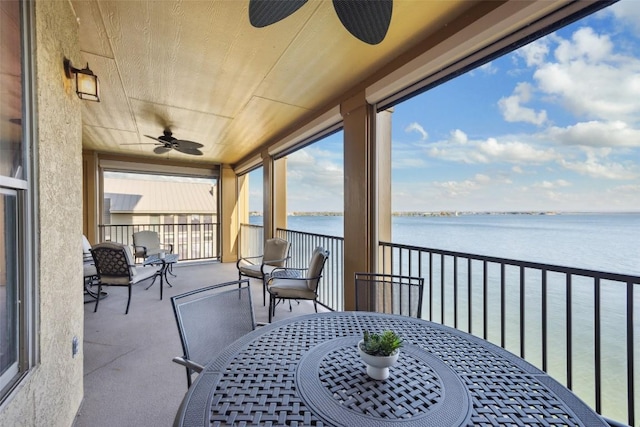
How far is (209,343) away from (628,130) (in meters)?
3.54

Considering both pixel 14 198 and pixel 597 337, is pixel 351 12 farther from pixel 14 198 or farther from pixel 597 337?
pixel 597 337

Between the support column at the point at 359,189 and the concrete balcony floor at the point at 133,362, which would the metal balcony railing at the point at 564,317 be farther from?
the concrete balcony floor at the point at 133,362

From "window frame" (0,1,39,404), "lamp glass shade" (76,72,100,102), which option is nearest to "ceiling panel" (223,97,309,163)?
"lamp glass shade" (76,72,100,102)

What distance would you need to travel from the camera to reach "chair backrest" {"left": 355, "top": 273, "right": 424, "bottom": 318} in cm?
166

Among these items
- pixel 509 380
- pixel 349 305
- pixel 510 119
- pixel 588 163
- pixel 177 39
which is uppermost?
pixel 510 119

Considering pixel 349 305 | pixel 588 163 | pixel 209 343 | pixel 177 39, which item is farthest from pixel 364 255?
pixel 588 163

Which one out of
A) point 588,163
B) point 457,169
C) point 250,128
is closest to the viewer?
point 588,163

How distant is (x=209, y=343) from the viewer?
4.50 ft

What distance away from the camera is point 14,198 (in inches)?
42.3

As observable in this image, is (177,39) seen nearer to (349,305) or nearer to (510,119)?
(349,305)

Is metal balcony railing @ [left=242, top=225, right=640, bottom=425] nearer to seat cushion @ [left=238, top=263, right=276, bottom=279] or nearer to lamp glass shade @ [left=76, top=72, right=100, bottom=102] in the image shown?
seat cushion @ [left=238, top=263, right=276, bottom=279]

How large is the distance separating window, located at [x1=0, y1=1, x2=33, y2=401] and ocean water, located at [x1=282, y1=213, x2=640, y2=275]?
2.51 m

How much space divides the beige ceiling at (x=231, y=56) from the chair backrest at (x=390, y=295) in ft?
5.35

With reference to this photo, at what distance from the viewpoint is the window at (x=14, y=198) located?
3.27 feet
